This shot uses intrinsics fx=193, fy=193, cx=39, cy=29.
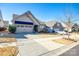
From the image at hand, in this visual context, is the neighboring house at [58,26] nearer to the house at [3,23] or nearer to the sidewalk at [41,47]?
the sidewalk at [41,47]

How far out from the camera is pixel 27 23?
484cm

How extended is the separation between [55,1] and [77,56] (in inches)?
55.1

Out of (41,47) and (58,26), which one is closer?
(41,47)

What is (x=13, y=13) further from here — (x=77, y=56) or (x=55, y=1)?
(x=77, y=56)

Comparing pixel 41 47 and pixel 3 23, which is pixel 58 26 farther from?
pixel 3 23

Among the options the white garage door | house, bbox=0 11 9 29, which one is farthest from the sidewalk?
house, bbox=0 11 9 29

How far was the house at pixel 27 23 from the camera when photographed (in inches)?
184

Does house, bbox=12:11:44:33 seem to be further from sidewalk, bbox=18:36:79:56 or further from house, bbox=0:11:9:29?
sidewalk, bbox=18:36:79:56

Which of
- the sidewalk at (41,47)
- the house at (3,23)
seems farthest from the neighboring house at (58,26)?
the house at (3,23)

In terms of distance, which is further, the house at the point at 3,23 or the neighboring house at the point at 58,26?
the neighboring house at the point at 58,26

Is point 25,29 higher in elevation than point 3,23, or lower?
lower

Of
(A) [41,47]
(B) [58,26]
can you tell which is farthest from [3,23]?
(B) [58,26]

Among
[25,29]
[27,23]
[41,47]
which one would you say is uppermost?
[27,23]

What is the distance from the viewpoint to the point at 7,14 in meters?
4.61
